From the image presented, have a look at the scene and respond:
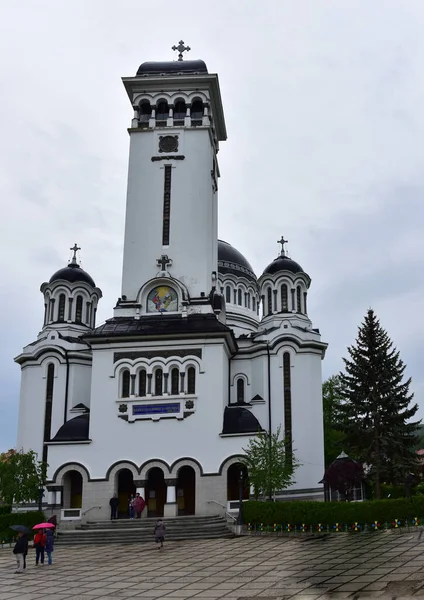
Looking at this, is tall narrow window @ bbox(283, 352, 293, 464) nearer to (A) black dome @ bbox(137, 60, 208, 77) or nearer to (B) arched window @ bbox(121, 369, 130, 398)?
(B) arched window @ bbox(121, 369, 130, 398)

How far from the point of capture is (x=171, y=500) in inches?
1055

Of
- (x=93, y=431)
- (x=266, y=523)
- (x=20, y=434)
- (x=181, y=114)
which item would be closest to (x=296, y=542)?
(x=266, y=523)

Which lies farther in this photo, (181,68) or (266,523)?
(181,68)

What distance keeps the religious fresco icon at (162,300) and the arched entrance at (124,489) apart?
7005 mm

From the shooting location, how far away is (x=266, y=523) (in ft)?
74.1

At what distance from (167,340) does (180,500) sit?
256 inches

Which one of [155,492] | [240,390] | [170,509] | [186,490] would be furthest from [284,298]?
[170,509]

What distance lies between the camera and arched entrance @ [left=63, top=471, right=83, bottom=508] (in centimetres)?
2858

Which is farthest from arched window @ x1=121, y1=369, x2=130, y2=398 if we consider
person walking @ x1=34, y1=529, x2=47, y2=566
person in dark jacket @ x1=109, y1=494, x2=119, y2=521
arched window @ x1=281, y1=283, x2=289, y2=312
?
person walking @ x1=34, y1=529, x2=47, y2=566

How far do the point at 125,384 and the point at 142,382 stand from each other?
29.0 inches

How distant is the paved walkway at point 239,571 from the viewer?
42.3 feet

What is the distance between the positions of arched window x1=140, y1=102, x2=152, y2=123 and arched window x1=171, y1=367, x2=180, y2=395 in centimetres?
1285

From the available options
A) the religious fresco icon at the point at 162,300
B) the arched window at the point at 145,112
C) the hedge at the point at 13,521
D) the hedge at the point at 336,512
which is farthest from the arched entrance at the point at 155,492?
the arched window at the point at 145,112

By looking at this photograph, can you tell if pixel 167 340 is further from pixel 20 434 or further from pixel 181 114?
pixel 181 114
